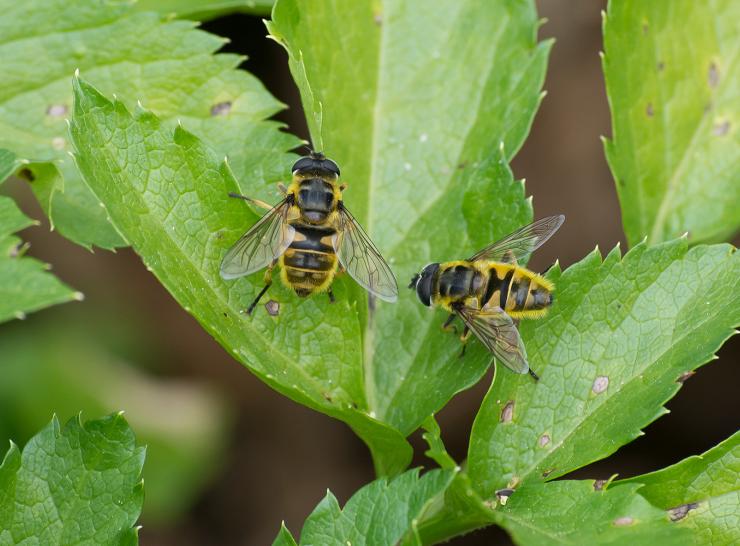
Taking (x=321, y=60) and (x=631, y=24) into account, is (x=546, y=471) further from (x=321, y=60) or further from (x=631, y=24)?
(x=631, y=24)

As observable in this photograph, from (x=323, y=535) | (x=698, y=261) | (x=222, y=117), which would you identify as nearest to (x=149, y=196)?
(x=222, y=117)

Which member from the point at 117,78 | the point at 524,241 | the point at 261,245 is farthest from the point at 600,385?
the point at 117,78

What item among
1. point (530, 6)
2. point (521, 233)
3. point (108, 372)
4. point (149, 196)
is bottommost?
point (108, 372)

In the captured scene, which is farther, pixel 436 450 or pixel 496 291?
pixel 496 291

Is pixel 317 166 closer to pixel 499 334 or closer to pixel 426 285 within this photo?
pixel 426 285

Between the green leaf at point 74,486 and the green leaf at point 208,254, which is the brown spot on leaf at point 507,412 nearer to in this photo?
the green leaf at point 208,254

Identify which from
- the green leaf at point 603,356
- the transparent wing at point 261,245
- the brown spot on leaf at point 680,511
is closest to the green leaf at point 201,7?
the transparent wing at point 261,245
